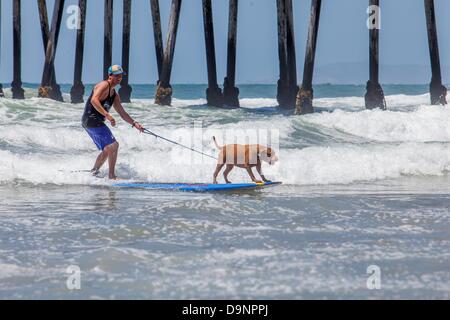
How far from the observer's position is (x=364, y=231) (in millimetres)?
6668

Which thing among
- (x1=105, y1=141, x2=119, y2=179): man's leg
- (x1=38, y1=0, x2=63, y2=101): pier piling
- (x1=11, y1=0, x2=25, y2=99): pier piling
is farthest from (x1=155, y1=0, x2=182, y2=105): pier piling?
(x1=105, y1=141, x2=119, y2=179): man's leg

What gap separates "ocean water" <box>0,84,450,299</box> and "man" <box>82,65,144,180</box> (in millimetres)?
408

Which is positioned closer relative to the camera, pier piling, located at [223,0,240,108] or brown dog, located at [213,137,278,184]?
brown dog, located at [213,137,278,184]

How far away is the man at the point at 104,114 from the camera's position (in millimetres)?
9750

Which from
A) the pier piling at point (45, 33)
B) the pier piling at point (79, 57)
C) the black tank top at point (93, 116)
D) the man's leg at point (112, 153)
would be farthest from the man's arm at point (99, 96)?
the pier piling at point (45, 33)

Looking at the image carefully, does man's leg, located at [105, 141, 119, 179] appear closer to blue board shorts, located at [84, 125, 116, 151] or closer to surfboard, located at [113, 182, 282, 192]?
blue board shorts, located at [84, 125, 116, 151]

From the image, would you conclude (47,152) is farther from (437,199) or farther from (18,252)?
(18,252)

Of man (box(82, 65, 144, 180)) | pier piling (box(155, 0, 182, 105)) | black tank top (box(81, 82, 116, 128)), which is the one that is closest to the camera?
man (box(82, 65, 144, 180))

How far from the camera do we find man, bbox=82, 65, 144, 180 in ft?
32.0

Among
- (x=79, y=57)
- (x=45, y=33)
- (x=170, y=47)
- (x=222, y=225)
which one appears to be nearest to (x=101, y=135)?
(x=222, y=225)

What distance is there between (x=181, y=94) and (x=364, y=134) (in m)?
45.1

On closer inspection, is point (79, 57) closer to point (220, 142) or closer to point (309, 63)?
point (309, 63)

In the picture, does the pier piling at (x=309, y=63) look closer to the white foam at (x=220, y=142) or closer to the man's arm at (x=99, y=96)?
the white foam at (x=220, y=142)

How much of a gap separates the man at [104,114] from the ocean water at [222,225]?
41 cm
